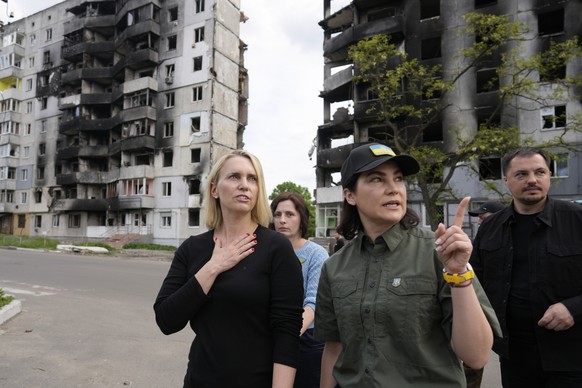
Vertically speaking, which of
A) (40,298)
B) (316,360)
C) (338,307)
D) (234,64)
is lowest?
(40,298)

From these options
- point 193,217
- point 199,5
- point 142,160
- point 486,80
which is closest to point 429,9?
point 486,80

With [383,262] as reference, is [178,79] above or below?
above

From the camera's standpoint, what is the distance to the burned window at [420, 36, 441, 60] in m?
27.4

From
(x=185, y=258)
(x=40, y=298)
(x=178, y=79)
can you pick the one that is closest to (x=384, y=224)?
(x=185, y=258)

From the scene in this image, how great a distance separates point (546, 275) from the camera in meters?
2.80


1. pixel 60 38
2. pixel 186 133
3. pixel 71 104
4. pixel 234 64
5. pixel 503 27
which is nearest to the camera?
pixel 503 27

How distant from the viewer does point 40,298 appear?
9.63m

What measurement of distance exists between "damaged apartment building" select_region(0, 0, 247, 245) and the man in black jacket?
110 ft

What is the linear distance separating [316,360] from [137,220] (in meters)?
37.7

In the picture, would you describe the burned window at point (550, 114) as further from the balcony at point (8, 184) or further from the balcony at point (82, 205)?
the balcony at point (8, 184)

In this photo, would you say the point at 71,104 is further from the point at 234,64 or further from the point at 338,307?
the point at 338,307

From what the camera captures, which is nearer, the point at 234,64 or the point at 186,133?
the point at 186,133

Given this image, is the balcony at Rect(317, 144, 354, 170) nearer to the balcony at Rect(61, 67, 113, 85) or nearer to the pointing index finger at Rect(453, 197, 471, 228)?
the balcony at Rect(61, 67, 113, 85)

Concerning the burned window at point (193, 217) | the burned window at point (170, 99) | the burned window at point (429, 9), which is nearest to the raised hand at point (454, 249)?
the burned window at point (429, 9)
